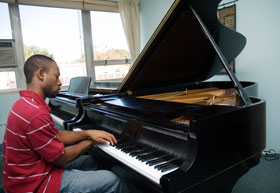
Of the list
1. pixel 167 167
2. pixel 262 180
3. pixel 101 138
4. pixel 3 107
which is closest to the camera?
pixel 167 167

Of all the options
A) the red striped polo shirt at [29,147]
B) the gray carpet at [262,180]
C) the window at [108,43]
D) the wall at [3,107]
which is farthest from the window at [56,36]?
the red striped polo shirt at [29,147]

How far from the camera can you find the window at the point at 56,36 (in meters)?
4.05

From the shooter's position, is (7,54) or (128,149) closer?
(128,149)

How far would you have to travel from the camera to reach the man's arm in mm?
1152

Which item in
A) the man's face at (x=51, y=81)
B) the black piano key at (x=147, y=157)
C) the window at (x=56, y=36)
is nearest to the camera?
the black piano key at (x=147, y=157)

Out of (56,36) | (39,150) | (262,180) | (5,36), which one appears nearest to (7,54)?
(5,36)

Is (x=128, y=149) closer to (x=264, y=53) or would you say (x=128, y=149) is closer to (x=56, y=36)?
(x=264, y=53)

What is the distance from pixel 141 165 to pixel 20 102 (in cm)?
71

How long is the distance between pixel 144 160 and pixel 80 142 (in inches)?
18.9

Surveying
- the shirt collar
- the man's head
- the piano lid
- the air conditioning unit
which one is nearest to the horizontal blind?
the air conditioning unit

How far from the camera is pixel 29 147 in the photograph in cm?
106

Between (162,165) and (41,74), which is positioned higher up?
(41,74)

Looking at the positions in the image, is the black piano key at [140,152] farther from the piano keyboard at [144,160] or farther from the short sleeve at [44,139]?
the short sleeve at [44,139]

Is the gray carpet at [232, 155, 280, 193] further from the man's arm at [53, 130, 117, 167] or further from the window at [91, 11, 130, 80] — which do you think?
the window at [91, 11, 130, 80]
